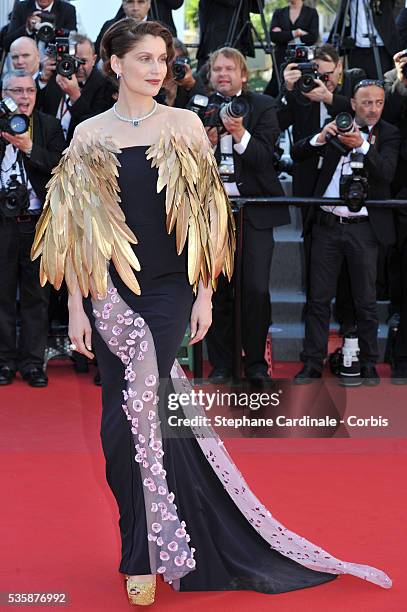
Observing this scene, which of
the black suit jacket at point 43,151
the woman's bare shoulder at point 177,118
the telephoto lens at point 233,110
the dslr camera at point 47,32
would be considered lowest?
the black suit jacket at point 43,151

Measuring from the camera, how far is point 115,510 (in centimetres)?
470

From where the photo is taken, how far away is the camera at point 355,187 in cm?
652

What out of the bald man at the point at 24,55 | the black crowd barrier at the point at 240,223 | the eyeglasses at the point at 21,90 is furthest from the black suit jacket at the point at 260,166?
the bald man at the point at 24,55

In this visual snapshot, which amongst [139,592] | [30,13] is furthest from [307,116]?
[139,592]

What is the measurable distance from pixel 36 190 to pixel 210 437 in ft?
11.5

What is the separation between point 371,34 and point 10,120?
3.56m

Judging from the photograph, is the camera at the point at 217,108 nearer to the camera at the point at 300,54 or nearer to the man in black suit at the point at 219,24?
the camera at the point at 300,54

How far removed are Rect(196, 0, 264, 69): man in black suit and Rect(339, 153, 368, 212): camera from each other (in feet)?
10.0

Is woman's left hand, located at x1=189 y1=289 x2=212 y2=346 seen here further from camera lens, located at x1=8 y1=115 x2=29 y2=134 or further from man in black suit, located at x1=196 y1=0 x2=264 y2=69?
man in black suit, located at x1=196 y1=0 x2=264 y2=69

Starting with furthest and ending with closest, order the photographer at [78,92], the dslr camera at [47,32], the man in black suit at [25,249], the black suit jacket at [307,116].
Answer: the dslr camera at [47,32] → the photographer at [78,92] → the black suit jacket at [307,116] → the man in black suit at [25,249]

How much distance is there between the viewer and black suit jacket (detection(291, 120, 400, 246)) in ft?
22.5

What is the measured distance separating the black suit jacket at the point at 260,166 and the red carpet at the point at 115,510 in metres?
1.43

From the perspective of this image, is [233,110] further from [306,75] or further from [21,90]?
[21,90]

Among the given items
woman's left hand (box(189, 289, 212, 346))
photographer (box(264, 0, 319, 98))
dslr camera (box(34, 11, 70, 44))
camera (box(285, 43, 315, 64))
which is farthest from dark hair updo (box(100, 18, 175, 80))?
photographer (box(264, 0, 319, 98))
